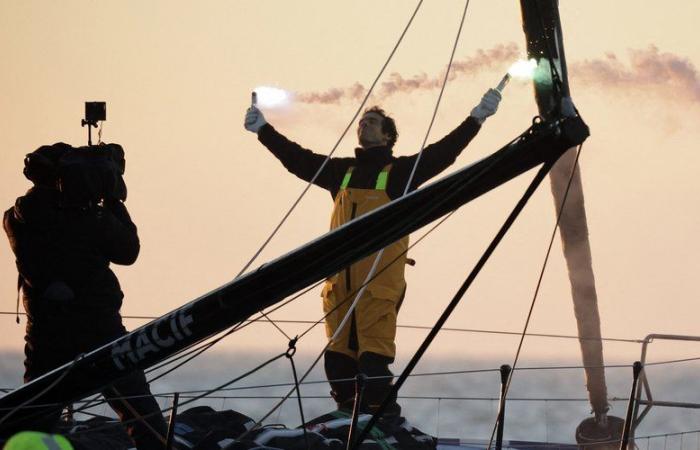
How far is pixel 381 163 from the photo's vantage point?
29.0 feet

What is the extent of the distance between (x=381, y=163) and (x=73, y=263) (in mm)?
2187

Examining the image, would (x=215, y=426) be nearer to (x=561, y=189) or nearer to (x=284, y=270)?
(x=284, y=270)

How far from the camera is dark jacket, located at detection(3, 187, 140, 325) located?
731 centimetres

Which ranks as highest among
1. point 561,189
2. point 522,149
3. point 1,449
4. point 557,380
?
point 557,380

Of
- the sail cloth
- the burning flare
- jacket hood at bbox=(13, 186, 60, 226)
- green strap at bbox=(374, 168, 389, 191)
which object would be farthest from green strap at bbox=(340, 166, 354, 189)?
jacket hood at bbox=(13, 186, 60, 226)

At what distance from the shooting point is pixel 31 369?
731 cm

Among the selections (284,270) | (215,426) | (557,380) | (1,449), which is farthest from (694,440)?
(557,380)

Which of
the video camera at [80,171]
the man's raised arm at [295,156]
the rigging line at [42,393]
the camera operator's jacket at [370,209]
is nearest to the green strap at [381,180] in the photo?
the camera operator's jacket at [370,209]

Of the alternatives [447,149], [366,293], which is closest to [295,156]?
→ [447,149]

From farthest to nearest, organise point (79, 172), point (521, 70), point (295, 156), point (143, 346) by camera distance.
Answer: point (295, 156)
point (521, 70)
point (79, 172)
point (143, 346)

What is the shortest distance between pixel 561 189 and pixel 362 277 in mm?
2515

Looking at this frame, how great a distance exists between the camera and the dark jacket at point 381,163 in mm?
8719

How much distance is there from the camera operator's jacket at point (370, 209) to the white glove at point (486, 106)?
45 mm

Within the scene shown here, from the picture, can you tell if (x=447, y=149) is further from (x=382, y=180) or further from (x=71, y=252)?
(x=71, y=252)
